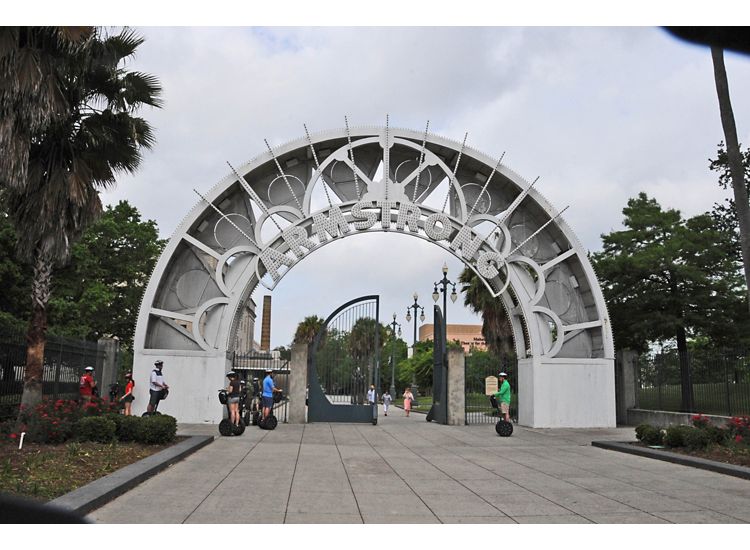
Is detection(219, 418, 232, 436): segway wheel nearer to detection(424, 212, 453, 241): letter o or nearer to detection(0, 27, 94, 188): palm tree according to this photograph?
detection(0, 27, 94, 188): palm tree

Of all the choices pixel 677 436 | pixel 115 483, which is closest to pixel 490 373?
pixel 677 436

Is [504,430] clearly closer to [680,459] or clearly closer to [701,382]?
[701,382]

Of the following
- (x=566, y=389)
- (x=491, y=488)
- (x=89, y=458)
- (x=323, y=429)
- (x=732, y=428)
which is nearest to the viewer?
(x=491, y=488)

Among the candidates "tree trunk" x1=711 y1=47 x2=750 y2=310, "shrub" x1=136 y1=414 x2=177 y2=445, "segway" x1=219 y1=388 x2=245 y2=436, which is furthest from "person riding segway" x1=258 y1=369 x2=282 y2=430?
"tree trunk" x1=711 y1=47 x2=750 y2=310

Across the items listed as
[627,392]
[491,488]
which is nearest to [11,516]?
[491,488]

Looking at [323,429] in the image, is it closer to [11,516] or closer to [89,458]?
[89,458]

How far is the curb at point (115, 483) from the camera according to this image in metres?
7.20

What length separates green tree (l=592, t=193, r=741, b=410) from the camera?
77.6 ft

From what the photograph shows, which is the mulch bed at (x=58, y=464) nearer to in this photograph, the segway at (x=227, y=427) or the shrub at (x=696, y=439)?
the segway at (x=227, y=427)

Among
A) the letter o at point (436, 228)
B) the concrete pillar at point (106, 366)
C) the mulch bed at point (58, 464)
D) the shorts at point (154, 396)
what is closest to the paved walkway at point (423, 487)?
the mulch bed at point (58, 464)

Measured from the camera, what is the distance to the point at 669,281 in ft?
80.1

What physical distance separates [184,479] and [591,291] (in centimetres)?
1626

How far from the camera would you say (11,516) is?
325 centimetres

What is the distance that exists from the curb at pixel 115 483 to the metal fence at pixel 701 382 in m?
14.3
